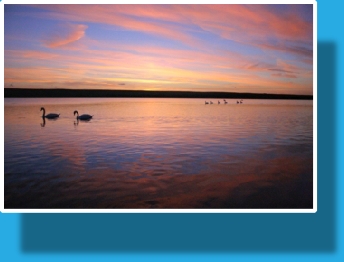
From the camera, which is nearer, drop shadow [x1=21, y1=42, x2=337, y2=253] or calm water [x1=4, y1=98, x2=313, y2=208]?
calm water [x1=4, y1=98, x2=313, y2=208]

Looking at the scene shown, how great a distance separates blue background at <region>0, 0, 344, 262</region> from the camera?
2.64 m

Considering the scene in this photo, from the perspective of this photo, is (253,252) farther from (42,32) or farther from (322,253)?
(42,32)

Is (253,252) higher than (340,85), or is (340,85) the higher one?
(340,85)

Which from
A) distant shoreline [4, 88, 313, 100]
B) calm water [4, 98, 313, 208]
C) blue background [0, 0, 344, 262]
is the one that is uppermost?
distant shoreline [4, 88, 313, 100]

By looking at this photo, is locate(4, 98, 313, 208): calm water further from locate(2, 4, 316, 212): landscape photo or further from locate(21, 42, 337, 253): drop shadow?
locate(21, 42, 337, 253): drop shadow

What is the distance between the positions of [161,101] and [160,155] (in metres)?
0.36

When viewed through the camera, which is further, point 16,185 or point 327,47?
point 327,47

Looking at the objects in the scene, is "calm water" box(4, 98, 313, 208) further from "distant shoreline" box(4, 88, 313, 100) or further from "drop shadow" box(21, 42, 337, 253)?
"drop shadow" box(21, 42, 337, 253)

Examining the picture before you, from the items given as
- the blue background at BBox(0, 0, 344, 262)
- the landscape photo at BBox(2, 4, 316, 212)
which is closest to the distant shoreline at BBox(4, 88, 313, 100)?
the landscape photo at BBox(2, 4, 316, 212)

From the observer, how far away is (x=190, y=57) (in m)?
2.60

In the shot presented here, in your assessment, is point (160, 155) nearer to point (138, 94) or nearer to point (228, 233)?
point (138, 94)

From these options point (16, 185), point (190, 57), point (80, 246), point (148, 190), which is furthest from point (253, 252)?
point (16, 185)

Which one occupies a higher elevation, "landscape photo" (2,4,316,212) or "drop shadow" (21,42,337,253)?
"landscape photo" (2,4,316,212)

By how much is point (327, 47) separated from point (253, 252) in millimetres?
1356
